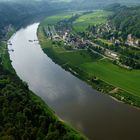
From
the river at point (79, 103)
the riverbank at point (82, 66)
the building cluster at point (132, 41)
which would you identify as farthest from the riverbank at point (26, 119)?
the building cluster at point (132, 41)

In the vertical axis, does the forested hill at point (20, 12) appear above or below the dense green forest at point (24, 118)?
below

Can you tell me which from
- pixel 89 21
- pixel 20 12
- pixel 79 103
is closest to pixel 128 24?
pixel 89 21

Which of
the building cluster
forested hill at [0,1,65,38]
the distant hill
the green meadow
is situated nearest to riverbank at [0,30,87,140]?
the green meadow

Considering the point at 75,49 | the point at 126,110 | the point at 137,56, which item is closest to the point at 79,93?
the point at 126,110

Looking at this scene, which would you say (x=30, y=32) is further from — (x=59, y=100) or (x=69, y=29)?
(x=59, y=100)

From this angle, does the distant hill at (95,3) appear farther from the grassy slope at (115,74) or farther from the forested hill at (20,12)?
the grassy slope at (115,74)

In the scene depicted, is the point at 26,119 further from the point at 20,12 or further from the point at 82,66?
the point at 20,12
